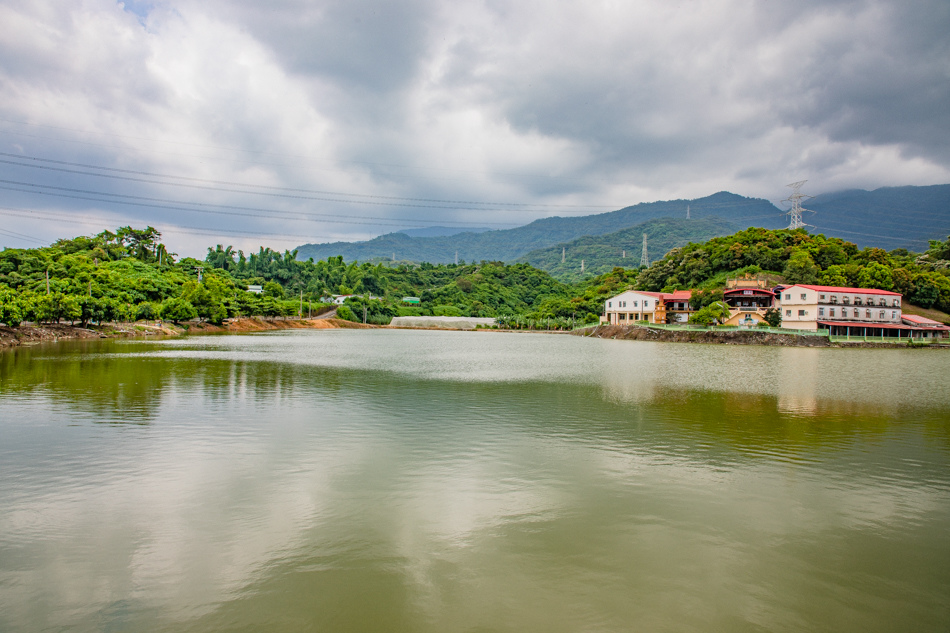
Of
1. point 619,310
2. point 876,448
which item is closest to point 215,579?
point 876,448

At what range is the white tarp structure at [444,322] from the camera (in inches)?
4328

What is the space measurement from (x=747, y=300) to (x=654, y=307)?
12.4 metres

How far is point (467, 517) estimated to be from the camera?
6.92 meters

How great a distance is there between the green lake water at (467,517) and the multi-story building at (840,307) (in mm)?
52070

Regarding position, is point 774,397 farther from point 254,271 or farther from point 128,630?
point 254,271

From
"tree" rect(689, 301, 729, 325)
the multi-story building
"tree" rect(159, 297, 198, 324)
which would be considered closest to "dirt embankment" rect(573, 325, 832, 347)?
"tree" rect(689, 301, 729, 325)

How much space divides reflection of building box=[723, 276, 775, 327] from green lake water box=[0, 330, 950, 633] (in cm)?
5567

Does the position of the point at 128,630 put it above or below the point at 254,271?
below

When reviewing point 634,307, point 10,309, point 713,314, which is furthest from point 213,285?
point 713,314

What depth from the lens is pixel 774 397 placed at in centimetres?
1780

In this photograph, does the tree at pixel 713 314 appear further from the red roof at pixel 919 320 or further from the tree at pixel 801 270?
the red roof at pixel 919 320

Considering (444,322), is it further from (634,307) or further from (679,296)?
(679,296)

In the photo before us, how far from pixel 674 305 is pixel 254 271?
104 meters

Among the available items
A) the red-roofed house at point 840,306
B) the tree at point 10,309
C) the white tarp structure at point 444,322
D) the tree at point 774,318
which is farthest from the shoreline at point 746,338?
the tree at point 10,309
